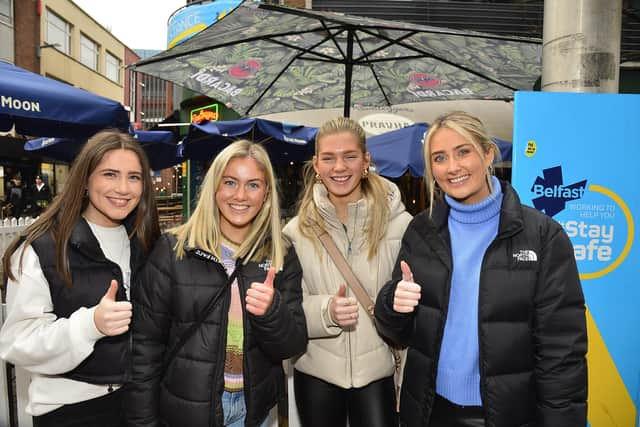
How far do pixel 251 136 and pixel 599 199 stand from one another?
560 cm

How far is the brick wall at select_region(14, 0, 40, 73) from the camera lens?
22672 mm

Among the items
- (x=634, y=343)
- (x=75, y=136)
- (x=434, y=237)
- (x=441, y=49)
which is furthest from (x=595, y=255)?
(x=75, y=136)

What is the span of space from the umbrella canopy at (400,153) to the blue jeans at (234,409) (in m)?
4.64

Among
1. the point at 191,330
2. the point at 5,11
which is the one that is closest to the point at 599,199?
the point at 191,330

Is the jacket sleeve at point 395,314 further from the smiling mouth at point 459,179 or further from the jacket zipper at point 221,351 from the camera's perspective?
the jacket zipper at point 221,351

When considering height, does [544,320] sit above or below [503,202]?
below

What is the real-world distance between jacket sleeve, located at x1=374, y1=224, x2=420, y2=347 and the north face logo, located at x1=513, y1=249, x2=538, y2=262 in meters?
0.47

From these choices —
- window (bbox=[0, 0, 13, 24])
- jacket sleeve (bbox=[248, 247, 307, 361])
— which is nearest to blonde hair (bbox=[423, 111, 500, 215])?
jacket sleeve (bbox=[248, 247, 307, 361])

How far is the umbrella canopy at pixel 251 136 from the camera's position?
6.57 metres

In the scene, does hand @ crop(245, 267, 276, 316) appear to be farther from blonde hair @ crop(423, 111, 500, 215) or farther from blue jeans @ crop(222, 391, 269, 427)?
blonde hair @ crop(423, 111, 500, 215)

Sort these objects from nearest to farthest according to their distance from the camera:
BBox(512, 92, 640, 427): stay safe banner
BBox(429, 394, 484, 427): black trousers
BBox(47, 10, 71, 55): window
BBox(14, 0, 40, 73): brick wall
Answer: BBox(429, 394, 484, 427): black trousers
BBox(512, 92, 640, 427): stay safe banner
BBox(14, 0, 40, 73): brick wall
BBox(47, 10, 71, 55): window

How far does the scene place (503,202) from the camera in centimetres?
196

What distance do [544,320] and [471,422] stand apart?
0.54 meters

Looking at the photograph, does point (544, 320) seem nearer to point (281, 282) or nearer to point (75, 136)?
point (281, 282)
